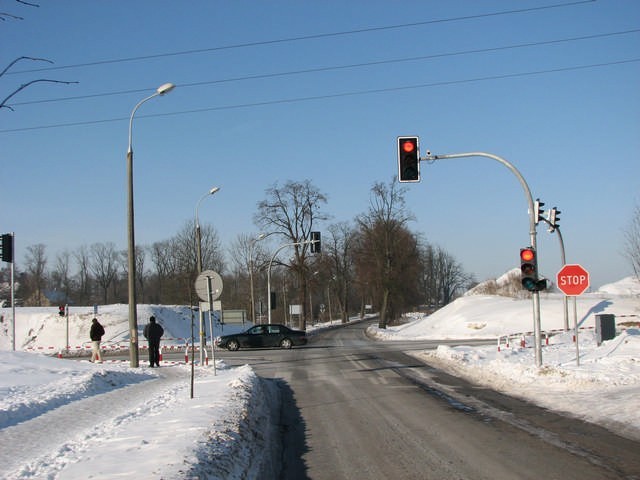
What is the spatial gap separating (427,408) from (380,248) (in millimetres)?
47894

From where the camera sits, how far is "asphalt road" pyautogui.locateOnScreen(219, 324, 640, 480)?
287 inches

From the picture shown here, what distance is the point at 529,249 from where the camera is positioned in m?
17.8

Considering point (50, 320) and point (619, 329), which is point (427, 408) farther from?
point (50, 320)

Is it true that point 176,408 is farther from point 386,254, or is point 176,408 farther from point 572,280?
point 386,254

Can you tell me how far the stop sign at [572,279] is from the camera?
1789 centimetres

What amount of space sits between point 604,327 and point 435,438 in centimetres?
1794

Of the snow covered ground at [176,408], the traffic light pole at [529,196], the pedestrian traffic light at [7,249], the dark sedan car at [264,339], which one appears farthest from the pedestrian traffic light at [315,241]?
the traffic light pole at [529,196]

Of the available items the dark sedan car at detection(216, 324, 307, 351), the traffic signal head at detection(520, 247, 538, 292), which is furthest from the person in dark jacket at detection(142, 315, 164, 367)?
the dark sedan car at detection(216, 324, 307, 351)

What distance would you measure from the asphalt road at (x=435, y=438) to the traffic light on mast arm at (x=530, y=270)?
3.30 metres

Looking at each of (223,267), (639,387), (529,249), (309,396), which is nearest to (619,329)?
(529,249)

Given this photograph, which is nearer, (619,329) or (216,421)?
(216,421)

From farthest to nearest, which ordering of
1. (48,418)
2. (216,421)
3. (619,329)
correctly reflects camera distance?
1. (619,329)
2. (48,418)
3. (216,421)

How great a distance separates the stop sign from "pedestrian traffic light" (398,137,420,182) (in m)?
5.32

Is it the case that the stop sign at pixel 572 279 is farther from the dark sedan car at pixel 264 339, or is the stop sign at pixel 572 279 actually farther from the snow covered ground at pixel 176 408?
the dark sedan car at pixel 264 339
